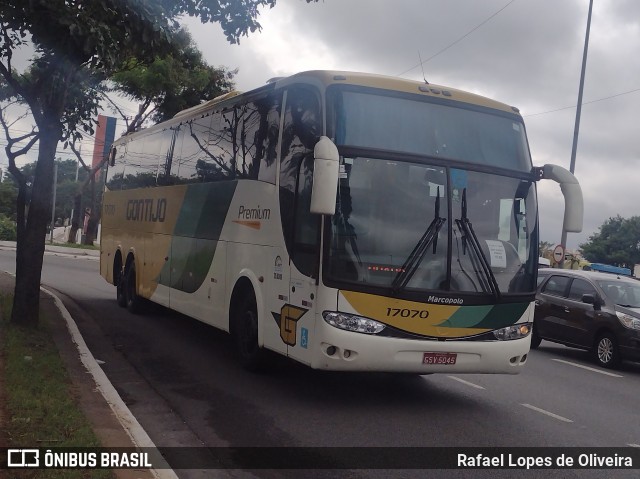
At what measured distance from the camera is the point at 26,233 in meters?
11.3

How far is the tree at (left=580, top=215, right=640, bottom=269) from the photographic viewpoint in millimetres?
53438

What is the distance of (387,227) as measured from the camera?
26.0 feet

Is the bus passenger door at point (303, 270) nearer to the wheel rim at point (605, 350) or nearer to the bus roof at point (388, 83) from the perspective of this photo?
the bus roof at point (388, 83)

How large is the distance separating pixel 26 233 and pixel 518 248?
23.5 feet

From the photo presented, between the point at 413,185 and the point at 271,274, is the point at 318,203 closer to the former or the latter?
the point at 413,185

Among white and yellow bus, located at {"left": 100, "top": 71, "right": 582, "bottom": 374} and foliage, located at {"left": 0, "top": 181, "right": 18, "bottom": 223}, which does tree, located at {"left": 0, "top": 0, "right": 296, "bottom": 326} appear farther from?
foliage, located at {"left": 0, "top": 181, "right": 18, "bottom": 223}

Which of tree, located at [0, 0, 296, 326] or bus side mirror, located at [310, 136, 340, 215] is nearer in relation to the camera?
bus side mirror, located at [310, 136, 340, 215]

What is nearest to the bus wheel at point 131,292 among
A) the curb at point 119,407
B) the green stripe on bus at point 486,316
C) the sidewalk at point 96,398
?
the sidewalk at point 96,398

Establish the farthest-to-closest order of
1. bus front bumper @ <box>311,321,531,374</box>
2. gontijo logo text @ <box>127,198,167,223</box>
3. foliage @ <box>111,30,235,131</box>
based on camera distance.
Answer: foliage @ <box>111,30,235,131</box> < gontijo logo text @ <box>127,198,167,223</box> < bus front bumper @ <box>311,321,531,374</box>

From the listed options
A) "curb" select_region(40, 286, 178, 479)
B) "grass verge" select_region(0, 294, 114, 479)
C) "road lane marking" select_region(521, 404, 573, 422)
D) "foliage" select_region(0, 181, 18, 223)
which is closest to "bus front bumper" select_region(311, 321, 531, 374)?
"road lane marking" select_region(521, 404, 573, 422)

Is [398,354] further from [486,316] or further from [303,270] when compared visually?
[303,270]

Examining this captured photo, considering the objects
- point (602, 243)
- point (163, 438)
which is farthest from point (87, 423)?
point (602, 243)

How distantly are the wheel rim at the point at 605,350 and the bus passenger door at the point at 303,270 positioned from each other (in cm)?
797

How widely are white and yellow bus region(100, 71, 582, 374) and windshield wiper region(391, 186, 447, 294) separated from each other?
1 cm
